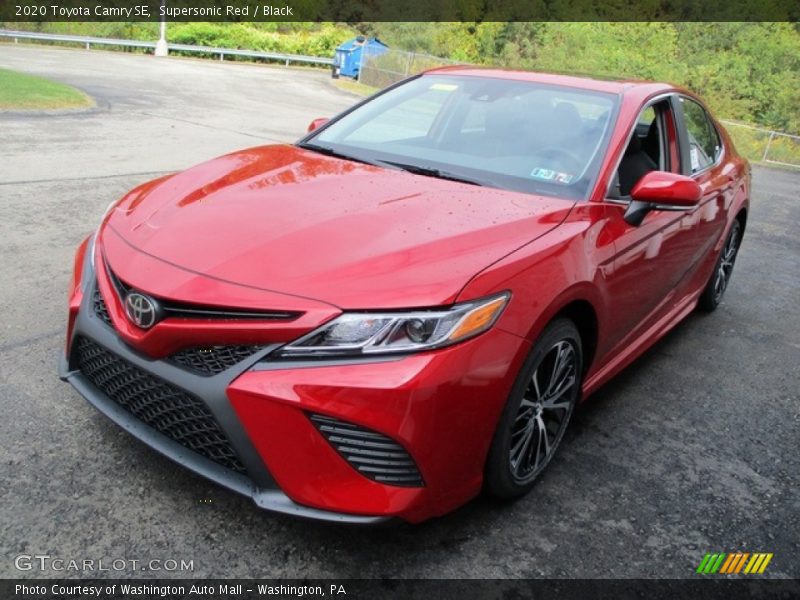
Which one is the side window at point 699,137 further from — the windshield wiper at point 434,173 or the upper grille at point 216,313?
the upper grille at point 216,313

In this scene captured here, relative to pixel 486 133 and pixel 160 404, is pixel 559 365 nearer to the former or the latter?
pixel 486 133

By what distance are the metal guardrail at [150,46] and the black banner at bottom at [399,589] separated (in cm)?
2982

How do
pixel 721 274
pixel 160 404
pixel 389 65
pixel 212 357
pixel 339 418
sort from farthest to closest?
1. pixel 389 65
2. pixel 721 274
3. pixel 160 404
4. pixel 212 357
5. pixel 339 418

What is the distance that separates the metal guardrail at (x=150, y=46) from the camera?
27391 millimetres

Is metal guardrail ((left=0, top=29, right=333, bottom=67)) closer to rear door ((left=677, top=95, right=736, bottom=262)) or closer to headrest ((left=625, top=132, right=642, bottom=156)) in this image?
rear door ((left=677, top=95, right=736, bottom=262))

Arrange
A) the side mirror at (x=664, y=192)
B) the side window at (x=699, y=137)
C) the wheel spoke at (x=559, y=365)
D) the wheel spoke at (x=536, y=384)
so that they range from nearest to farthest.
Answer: the wheel spoke at (x=536, y=384) < the wheel spoke at (x=559, y=365) < the side mirror at (x=664, y=192) < the side window at (x=699, y=137)

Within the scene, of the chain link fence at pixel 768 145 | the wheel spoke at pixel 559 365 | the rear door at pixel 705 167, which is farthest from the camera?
the chain link fence at pixel 768 145

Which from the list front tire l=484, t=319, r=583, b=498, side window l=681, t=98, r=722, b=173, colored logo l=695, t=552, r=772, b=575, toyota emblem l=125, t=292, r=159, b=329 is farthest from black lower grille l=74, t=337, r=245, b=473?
side window l=681, t=98, r=722, b=173

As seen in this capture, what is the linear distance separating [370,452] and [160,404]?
0.73 m

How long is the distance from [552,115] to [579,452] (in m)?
1.65

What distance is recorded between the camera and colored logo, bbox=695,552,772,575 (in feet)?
8.69

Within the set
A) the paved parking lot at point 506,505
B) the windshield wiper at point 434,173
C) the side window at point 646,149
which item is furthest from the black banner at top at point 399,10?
the windshield wiper at point 434,173

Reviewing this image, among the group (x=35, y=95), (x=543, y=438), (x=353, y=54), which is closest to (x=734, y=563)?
(x=543, y=438)

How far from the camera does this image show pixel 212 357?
226 centimetres
